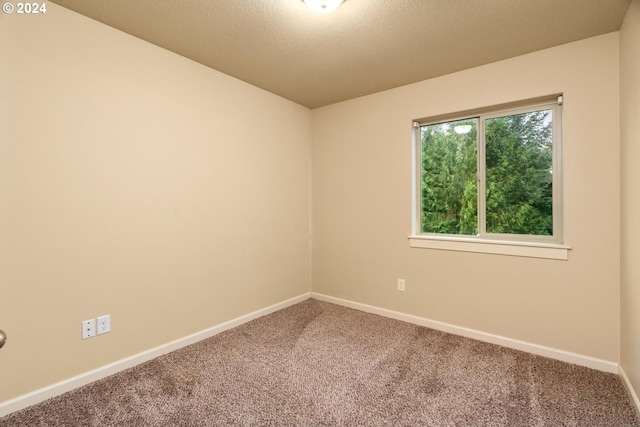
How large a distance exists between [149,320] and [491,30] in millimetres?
3079

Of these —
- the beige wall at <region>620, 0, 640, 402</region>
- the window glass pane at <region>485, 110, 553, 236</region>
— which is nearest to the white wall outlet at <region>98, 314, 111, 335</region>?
the window glass pane at <region>485, 110, 553, 236</region>

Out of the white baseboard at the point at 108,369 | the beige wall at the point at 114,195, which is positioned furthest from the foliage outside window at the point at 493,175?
the white baseboard at the point at 108,369

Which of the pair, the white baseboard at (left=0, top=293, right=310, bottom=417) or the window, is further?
the window

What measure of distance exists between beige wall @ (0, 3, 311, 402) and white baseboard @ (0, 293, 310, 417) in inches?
1.8

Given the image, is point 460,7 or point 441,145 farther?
point 441,145

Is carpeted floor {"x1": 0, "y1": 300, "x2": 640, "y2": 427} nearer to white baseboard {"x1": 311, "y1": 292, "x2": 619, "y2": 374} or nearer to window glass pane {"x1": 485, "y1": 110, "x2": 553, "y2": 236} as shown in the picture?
white baseboard {"x1": 311, "y1": 292, "x2": 619, "y2": 374}

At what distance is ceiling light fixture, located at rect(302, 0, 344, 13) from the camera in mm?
1692

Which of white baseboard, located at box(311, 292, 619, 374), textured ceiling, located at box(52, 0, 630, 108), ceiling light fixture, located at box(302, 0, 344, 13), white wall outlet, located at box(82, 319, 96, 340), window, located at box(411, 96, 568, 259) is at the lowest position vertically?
white baseboard, located at box(311, 292, 619, 374)

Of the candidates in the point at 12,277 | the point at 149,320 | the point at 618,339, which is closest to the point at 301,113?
the point at 149,320

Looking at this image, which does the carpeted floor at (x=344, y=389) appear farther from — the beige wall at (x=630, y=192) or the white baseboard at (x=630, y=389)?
the beige wall at (x=630, y=192)

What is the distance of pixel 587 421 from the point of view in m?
1.61

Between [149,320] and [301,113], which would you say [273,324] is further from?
[301,113]

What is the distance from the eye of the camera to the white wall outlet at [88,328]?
1.92 m

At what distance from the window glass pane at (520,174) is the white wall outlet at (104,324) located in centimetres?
293
